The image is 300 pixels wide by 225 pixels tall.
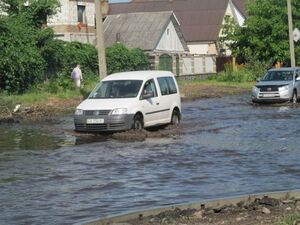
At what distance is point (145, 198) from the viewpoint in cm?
1145

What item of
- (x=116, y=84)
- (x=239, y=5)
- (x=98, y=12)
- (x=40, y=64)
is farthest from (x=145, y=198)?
(x=239, y=5)

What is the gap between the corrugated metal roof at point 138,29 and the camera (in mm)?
63594

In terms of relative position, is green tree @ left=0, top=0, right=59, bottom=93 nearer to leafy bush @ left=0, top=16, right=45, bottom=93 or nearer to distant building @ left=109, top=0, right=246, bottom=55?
leafy bush @ left=0, top=16, right=45, bottom=93

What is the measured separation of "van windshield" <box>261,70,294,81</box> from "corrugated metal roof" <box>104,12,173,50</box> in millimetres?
29237

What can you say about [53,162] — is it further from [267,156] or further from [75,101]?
[75,101]

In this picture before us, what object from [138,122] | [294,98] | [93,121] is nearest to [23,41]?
[294,98]

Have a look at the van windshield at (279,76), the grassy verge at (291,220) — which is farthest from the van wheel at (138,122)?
the van windshield at (279,76)

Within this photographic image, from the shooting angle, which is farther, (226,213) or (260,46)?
(260,46)

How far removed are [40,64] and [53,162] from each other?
21485mm

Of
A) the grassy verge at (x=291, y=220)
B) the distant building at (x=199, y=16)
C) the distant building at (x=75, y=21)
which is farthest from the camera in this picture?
the distant building at (x=199, y=16)

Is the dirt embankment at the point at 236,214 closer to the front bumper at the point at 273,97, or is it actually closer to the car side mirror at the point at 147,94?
the car side mirror at the point at 147,94

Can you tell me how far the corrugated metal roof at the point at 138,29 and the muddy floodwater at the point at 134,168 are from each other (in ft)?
130

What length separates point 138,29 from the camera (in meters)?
65.2

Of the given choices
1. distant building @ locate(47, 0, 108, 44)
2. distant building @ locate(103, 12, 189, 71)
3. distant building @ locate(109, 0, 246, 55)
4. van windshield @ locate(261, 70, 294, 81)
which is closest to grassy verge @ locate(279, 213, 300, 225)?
van windshield @ locate(261, 70, 294, 81)
